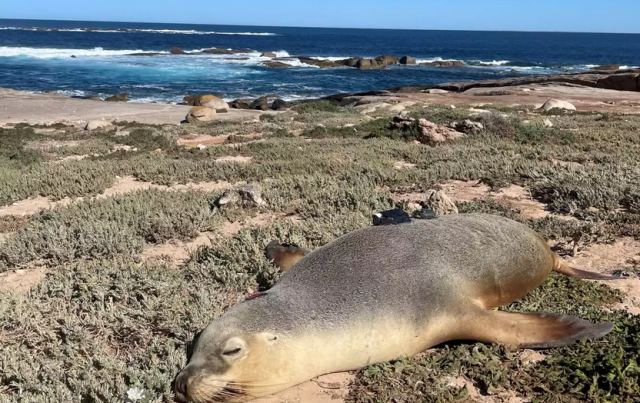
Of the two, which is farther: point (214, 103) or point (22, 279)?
point (214, 103)

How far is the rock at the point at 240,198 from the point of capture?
7.11 meters

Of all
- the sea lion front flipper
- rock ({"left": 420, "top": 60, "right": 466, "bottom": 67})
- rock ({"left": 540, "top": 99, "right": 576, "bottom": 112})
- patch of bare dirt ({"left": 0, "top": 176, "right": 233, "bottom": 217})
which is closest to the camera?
the sea lion front flipper

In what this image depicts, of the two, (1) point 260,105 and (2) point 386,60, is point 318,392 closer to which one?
(1) point 260,105

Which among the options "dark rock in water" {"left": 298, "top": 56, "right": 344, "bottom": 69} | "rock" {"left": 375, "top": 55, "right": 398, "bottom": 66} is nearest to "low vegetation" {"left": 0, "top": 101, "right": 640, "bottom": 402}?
"dark rock in water" {"left": 298, "top": 56, "right": 344, "bottom": 69}

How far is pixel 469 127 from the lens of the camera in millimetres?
12805

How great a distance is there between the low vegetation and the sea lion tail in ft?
0.48

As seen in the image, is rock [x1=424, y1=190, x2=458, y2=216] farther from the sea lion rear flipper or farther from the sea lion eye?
the sea lion eye

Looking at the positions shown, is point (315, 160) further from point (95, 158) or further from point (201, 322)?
point (201, 322)

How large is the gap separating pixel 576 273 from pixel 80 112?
2277 cm

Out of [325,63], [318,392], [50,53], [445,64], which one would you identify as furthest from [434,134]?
[50,53]

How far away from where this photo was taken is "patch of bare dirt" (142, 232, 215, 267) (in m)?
5.59

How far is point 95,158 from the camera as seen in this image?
12.0 meters

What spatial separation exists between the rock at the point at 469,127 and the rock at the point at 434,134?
33cm

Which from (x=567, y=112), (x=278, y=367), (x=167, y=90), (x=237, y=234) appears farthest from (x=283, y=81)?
(x=278, y=367)
